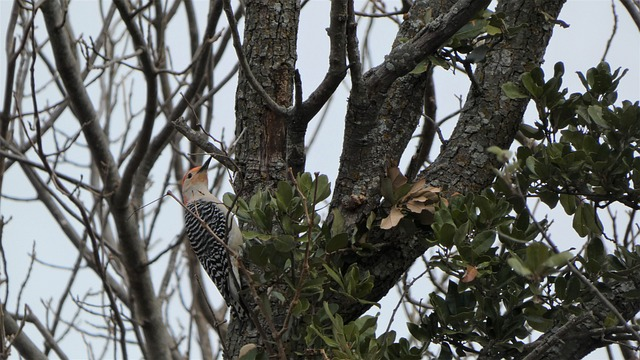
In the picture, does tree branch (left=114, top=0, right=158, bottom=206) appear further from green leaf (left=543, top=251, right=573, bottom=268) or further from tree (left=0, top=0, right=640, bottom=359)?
green leaf (left=543, top=251, right=573, bottom=268)

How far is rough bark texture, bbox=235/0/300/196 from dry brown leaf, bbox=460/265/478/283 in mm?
962

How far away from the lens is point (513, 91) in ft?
10.5

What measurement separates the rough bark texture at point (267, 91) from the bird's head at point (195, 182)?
2916mm

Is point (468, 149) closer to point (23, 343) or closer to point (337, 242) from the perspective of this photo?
point (337, 242)

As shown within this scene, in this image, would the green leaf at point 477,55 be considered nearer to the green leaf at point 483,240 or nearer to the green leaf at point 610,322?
the green leaf at point 483,240

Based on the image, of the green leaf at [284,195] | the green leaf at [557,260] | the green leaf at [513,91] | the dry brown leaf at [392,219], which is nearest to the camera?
the green leaf at [557,260]

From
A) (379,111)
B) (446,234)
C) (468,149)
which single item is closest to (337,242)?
(446,234)

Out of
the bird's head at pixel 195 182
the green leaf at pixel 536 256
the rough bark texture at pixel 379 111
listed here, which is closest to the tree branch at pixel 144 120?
the bird's head at pixel 195 182

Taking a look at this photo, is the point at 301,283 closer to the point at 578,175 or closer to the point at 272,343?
the point at 272,343

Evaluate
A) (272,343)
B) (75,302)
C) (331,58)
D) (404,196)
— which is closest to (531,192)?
(404,196)

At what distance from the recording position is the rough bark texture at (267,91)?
11.5 ft

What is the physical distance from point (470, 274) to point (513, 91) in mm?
791

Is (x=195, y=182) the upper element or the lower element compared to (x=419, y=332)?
upper

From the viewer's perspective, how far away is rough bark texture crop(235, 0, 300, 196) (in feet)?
11.5
